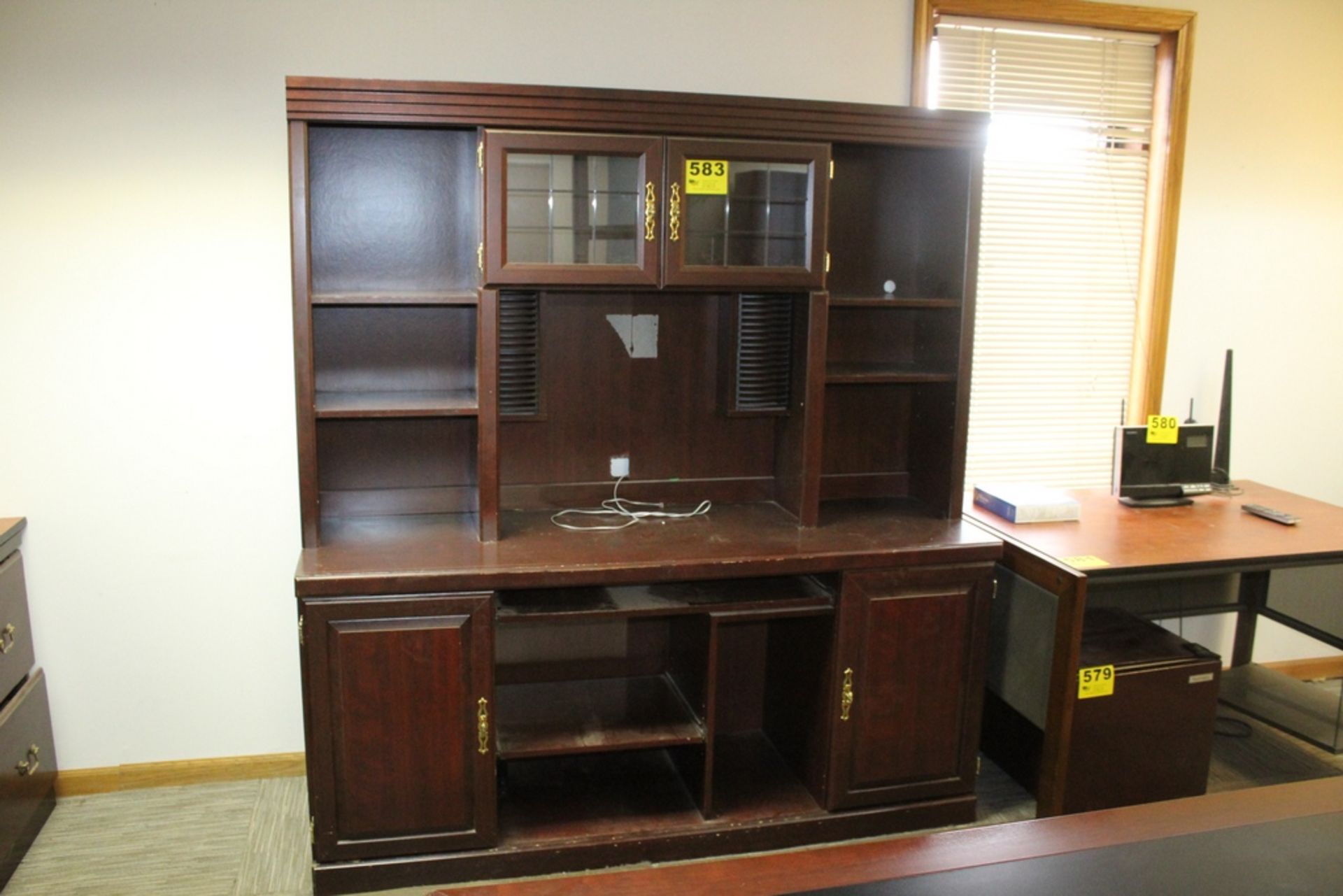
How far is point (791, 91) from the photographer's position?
3041 millimetres

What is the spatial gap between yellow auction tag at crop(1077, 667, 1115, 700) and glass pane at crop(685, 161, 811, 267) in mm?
1341

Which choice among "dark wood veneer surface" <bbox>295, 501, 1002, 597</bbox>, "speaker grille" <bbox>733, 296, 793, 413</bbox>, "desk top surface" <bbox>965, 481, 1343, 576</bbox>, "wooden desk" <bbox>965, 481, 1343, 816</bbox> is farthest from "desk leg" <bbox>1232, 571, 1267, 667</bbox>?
"speaker grille" <bbox>733, 296, 793, 413</bbox>

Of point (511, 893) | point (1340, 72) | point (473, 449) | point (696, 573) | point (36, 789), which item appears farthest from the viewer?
point (1340, 72)

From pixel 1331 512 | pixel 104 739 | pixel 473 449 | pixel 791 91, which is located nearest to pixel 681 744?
pixel 473 449

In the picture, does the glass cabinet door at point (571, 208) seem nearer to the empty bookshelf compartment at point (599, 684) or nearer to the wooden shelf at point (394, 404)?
the wooden shelf at point (394, 404)

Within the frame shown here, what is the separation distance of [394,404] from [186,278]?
0.76m

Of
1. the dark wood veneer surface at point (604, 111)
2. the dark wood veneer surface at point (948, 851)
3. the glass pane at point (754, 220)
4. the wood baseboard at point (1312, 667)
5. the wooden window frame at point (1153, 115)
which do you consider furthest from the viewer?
the wood baseboard at point (1312, 667)

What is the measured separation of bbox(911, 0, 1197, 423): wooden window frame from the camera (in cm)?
312

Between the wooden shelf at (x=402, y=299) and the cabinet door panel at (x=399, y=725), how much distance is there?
2.44ft

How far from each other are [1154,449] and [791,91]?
1.67m

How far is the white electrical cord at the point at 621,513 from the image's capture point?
2791 mm

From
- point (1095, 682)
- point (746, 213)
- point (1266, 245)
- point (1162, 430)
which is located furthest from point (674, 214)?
point (1266, 245)

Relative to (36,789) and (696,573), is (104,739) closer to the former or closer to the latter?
(36,789)

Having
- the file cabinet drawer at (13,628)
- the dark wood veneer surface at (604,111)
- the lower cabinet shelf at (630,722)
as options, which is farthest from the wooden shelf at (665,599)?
the file cabinet drawer at (13,628)
